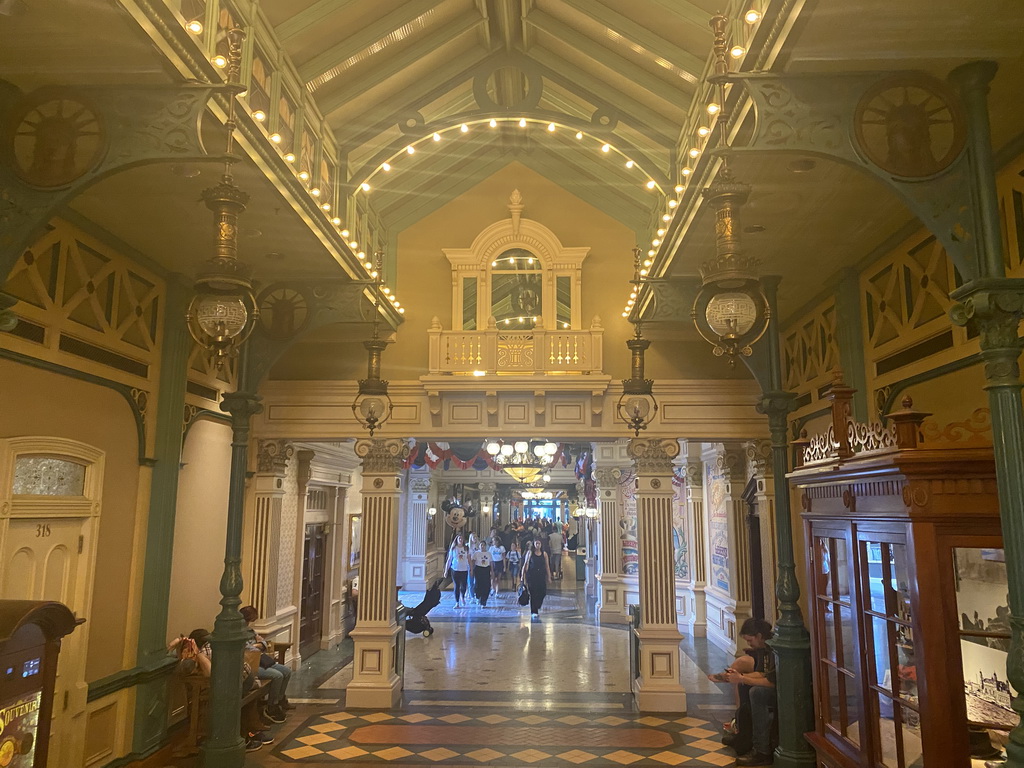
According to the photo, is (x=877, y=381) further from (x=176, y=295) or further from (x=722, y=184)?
(x=176, y=295)

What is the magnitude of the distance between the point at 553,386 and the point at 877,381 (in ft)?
13.2

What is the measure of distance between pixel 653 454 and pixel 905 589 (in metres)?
5.49

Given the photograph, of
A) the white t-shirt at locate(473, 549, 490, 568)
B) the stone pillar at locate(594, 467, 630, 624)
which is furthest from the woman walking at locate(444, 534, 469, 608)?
the stone pillar at locate(594, 467, 630, 624)

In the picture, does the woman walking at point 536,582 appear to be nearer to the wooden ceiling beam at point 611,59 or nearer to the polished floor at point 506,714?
the polished floor at point 506,714

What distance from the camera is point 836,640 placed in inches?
182

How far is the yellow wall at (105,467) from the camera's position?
5320 millimetres

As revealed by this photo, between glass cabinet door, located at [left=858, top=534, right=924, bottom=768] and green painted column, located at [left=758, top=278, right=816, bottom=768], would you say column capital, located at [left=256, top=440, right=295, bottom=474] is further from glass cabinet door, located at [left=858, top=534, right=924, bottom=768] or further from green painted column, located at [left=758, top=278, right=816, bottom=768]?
glass cabinet door, located at [left=858, top=534, right=924, bottom=768]

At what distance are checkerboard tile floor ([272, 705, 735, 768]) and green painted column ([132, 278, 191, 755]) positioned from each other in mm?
1255

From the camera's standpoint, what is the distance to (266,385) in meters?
9.53

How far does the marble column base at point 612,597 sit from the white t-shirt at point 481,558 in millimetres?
3003

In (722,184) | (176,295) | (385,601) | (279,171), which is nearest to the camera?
(722,184)

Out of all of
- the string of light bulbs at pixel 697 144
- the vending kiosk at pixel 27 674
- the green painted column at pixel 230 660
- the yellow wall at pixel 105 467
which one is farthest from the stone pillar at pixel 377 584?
the vending kiosk at pixel 27 674

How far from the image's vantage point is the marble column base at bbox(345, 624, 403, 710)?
27.9ft

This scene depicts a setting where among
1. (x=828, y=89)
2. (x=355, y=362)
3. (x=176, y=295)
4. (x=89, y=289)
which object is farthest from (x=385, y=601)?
(x=828, y=89)
